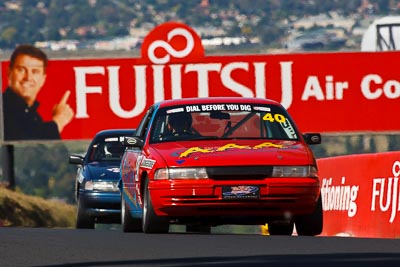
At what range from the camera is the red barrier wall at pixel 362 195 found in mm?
19141

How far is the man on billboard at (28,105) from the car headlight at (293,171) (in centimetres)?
2461

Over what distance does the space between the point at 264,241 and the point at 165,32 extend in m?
26.5

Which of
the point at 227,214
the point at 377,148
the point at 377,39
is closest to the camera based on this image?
the point at 227,214

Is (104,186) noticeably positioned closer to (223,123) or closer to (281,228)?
(281,228)

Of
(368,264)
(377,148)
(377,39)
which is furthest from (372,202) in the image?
(377,148)

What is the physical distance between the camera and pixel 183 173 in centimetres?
1669

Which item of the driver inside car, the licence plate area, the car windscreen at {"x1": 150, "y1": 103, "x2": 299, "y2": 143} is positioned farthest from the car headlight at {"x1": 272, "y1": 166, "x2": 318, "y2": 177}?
the driver inside car

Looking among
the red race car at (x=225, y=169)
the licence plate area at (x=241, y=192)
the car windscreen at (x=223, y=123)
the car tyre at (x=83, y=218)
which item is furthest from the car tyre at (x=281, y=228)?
the car tyre at (x=83, y=218)

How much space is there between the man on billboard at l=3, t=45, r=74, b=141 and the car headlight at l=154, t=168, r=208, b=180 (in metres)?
24.3

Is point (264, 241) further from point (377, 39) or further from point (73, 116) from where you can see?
point (377, 39)

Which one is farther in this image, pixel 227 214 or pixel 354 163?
pixel 354 163

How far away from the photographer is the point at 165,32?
137 feet

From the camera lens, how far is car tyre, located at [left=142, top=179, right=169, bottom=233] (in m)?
17.1

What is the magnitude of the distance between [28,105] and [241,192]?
981 inches
